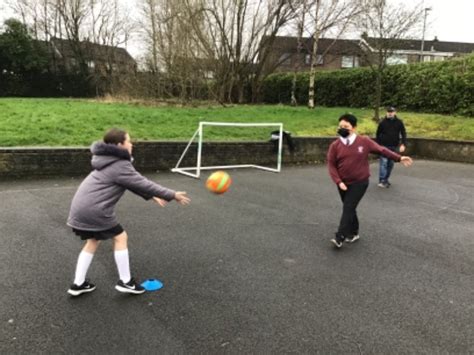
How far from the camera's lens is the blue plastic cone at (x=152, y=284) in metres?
4.30

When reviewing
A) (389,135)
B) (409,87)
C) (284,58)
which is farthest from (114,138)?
(284,58)

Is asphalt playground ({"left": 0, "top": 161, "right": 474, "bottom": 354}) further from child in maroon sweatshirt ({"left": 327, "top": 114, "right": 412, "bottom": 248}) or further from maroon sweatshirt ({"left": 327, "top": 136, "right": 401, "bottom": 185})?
maroon sweatshirt ({"left": 327, "top": 136, "right": 401, "bottom": 185})

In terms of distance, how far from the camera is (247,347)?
3326mm

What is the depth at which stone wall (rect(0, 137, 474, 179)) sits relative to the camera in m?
9.48

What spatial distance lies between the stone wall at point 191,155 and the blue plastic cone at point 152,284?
6276mm

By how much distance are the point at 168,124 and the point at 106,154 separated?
1071cm

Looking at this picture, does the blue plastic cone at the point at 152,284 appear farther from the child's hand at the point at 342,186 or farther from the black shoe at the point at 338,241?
the child's hand at the point at 342,186

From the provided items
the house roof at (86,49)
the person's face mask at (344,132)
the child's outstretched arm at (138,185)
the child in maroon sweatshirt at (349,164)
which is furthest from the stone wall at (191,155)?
the house roof at (86,49)

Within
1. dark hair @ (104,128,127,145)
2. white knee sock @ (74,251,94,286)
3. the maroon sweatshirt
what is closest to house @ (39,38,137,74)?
the maroon sweatshirt

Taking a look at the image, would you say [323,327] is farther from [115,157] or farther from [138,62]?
[138,62]

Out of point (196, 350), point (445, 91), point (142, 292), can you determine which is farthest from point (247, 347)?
point (445, 91)

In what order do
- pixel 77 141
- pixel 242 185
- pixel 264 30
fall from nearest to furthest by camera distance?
pixel 242 185 < pixel 77 141 < pixel 264 30

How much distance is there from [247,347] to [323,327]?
706 mm

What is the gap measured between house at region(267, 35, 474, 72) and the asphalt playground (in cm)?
1228
